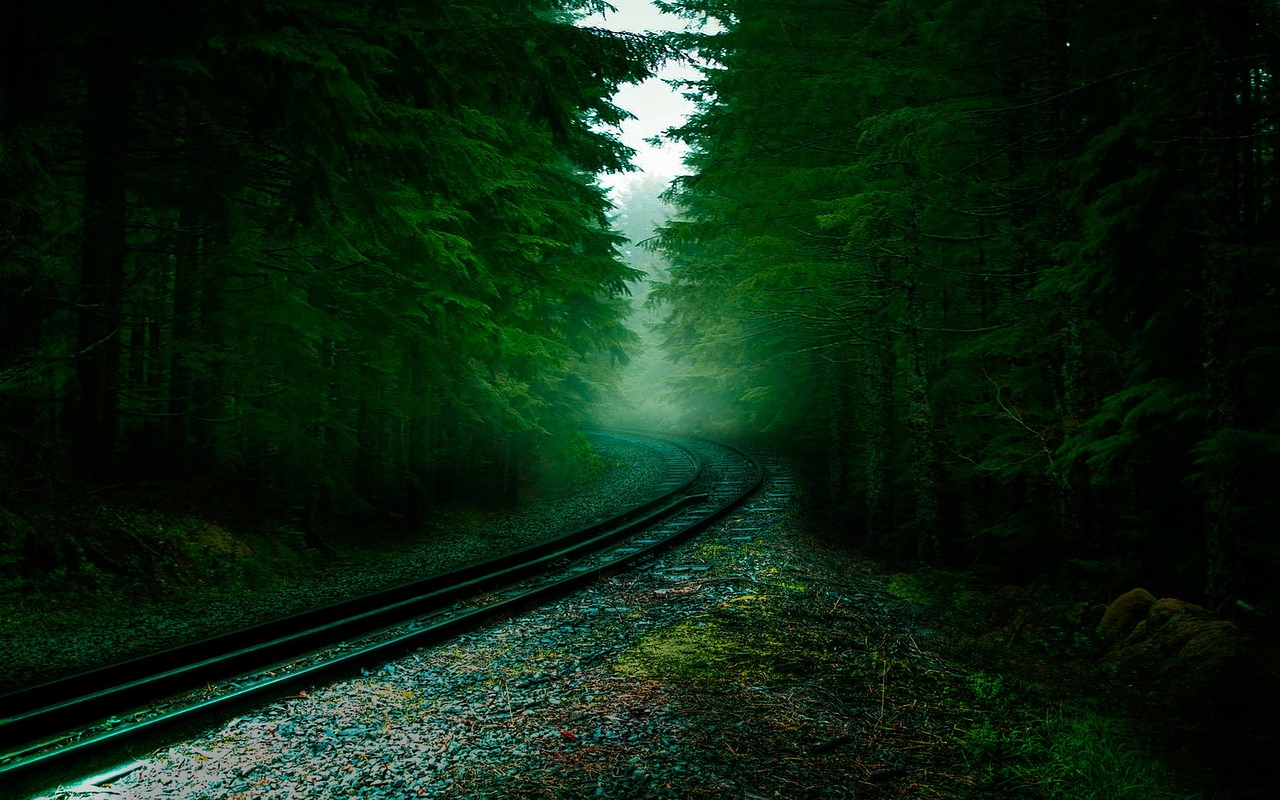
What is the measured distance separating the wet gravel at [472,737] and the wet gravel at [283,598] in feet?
7.76

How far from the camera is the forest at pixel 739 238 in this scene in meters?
6.01

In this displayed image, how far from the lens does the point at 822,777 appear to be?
146 inches

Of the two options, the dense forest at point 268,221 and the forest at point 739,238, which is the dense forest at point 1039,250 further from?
the dense forest at point 268,221

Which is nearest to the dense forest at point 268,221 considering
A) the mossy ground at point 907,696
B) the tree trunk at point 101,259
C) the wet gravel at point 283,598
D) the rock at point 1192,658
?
the tree trunk at point 101,259

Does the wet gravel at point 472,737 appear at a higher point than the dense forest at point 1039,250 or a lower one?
lower

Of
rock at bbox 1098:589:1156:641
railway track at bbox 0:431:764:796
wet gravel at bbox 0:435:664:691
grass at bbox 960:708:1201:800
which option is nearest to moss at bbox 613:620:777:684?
grass at bbox 960:708:1201:800

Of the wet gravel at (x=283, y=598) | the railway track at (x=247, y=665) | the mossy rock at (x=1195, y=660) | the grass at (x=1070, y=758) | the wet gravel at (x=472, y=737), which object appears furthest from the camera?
the wet gravel at (x=283, y=598)

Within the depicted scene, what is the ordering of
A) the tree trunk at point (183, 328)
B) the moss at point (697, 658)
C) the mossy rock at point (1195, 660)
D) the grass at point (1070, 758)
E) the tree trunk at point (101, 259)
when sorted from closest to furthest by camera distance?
the grass at point (1070, 758), the mossy rock at point (1195, 660), the moss at point (697, 658), the tree trunk at point (101, 259), the tree trunk at point (183, 328)

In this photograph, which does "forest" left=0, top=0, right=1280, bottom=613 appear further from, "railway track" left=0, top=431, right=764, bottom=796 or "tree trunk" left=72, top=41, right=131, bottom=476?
"railway track" left=0, top=431, right=764, bottom=796

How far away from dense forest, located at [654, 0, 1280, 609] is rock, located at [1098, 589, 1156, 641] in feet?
1.95

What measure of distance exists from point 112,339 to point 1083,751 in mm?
11987

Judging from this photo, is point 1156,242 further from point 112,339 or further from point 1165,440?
point 112,339

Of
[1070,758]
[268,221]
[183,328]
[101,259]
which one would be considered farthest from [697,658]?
[183,328]

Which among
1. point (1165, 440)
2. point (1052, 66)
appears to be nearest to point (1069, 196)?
point (1052, 66)
